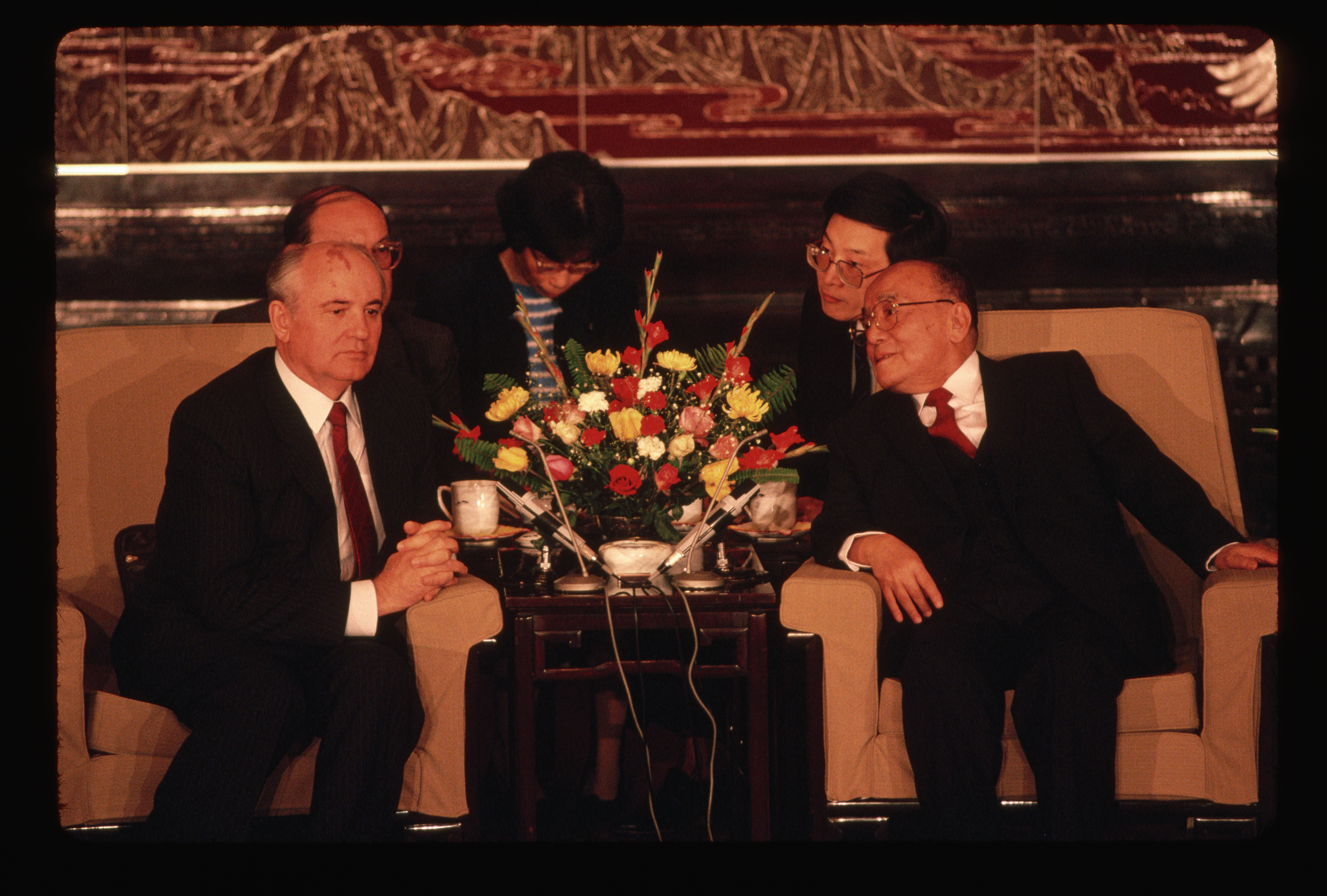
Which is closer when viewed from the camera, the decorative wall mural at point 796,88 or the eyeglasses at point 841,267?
the eyeglasses at point 841,267

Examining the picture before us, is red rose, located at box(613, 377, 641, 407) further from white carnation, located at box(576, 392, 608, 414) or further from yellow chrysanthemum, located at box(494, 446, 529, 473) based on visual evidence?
yellow chrysanthemum, located at box(494, 446, 529, 473)

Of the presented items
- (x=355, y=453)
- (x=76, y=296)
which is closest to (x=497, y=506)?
(x=355, y=453)

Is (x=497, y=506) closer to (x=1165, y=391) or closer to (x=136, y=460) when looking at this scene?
(x=136, y=460)

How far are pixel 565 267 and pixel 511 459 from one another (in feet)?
3.43

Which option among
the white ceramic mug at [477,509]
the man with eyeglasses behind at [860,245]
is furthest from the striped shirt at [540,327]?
the man with eyeglasses behind at [860,245]

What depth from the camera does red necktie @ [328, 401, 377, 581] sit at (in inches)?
96.3

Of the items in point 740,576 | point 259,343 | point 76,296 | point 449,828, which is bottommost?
point 449,828

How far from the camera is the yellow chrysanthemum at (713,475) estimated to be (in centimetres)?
242

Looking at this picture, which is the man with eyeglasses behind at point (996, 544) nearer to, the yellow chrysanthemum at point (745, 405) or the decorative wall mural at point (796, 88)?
the yellow chrysanthemum at point (745, 405)

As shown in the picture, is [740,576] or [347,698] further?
[740,576]

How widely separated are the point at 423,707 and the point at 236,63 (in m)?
3.30

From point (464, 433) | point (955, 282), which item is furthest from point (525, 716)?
point (955, 282)

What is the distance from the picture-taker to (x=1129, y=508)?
258 cm

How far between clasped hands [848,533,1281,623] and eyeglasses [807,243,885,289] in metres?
0.97
